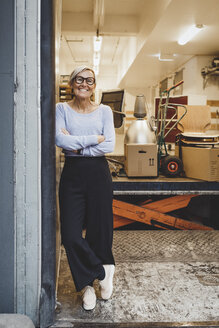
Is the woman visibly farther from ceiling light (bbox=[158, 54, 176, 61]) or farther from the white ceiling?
ceiling light (bbox=[158, 54, 176, 61])

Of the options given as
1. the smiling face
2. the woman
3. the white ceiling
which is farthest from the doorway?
the white ceiling

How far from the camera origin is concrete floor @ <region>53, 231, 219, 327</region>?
1.89m

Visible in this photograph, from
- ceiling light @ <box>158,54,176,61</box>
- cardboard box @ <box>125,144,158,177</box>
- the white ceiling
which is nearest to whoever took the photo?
cardboard box @ <box>125,144,158,177</box>

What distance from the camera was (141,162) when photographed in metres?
3.54

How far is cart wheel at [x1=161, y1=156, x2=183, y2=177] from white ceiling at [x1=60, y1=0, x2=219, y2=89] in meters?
2.33

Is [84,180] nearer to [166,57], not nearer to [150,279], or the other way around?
[150,279]

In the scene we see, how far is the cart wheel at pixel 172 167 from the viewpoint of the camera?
12.0ft

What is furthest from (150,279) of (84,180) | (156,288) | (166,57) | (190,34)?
(166,57)

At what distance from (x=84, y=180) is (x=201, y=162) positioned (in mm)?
1975

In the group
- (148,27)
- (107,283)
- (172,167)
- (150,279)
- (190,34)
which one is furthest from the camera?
(148,27)

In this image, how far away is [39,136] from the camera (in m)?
1.76

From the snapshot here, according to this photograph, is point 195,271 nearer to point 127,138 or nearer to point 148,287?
point 148,287

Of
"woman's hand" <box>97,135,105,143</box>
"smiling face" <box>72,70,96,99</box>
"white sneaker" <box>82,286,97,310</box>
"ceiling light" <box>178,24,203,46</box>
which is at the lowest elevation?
"white sneaker" <box>82,286,97,310</box>

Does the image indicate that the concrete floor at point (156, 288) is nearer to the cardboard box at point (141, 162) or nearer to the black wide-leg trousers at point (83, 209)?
the black wide-leg trousers at point (83, 209)
